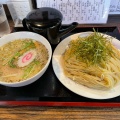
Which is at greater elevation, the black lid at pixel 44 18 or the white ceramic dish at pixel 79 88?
the black lid at pixel 44 18

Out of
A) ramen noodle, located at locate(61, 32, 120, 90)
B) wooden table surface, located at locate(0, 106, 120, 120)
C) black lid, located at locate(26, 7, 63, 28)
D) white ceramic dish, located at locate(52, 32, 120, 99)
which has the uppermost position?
black lid, located at locate(26, 7, 63, 28)

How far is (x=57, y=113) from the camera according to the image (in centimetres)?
69

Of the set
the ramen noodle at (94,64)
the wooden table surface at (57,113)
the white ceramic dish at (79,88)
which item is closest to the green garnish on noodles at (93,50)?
the ramen noodle at (94,64)

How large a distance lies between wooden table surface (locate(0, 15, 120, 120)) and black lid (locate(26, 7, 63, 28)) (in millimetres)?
405

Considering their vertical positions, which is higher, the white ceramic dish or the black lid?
the black lid

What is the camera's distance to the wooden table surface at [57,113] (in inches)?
26.6

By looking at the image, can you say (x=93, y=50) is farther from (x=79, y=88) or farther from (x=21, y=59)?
(x=21, y=59)

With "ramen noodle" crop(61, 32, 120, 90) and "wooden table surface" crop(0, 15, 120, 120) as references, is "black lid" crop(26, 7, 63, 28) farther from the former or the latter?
"wooden table surface" crop(0, 15, 120, 120)

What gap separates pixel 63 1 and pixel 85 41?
363 mm

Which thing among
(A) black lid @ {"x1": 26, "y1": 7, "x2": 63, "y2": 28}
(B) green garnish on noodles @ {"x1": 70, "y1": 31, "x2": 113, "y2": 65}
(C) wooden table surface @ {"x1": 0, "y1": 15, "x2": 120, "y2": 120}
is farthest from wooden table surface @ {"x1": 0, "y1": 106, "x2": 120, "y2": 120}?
(A) black lid @ {"x1": 26, "y1": 7, "x2": 63, "y2": 28}

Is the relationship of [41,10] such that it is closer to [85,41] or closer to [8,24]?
[85,41]

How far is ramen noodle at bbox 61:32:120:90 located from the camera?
2.31ft

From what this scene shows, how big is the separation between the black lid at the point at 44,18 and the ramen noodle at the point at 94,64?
0.17 meters

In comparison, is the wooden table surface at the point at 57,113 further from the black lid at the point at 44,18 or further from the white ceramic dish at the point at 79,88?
the black lid at the point at 44,18
